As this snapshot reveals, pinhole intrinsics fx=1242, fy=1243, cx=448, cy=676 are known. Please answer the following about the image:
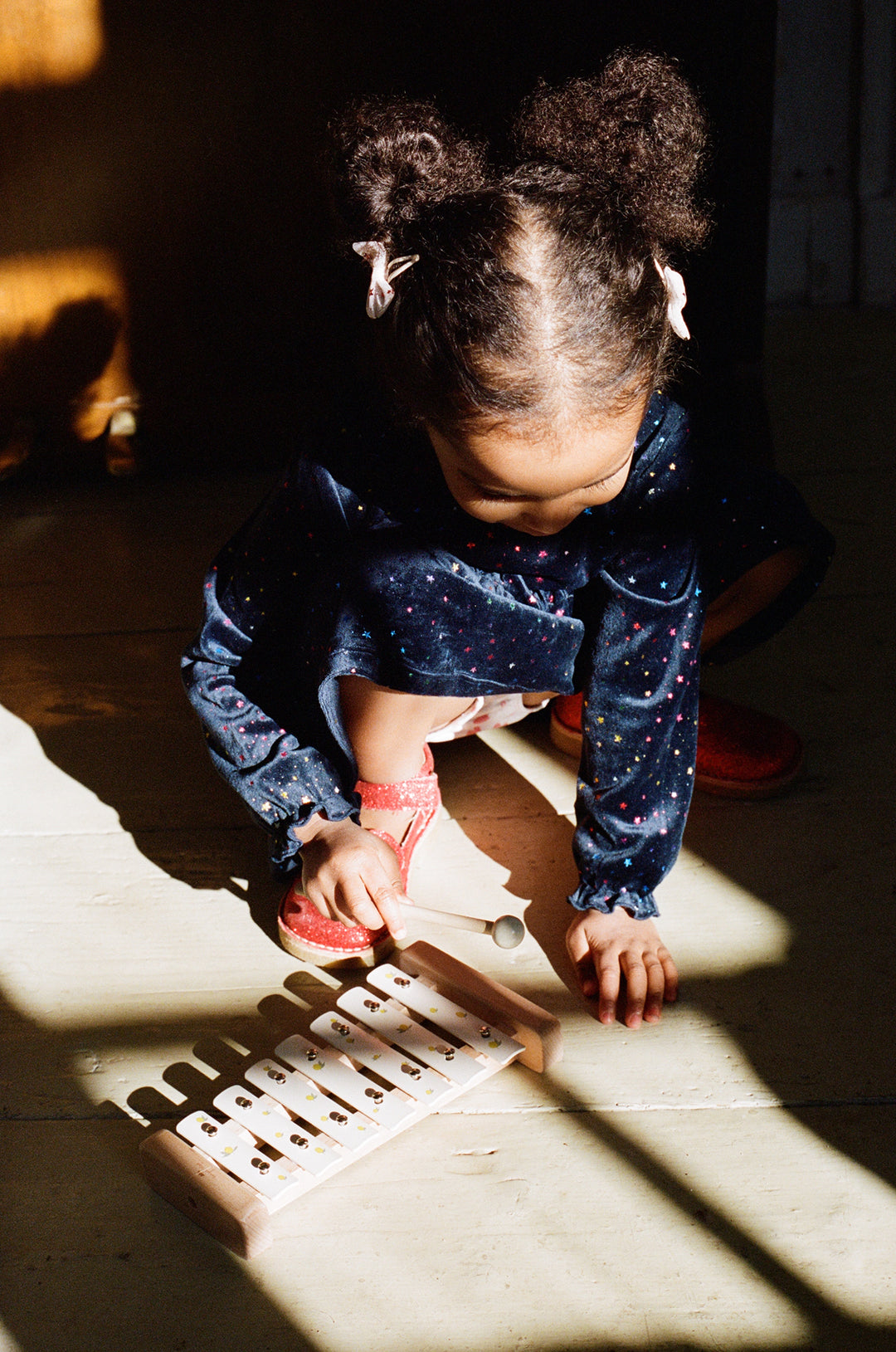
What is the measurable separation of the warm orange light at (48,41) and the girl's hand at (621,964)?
4.45 ft

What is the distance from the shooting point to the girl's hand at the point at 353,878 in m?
0.99

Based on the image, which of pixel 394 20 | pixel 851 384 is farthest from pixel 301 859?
pixel 851 384

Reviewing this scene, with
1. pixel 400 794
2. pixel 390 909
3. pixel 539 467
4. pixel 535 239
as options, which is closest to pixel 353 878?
pixel 390 909

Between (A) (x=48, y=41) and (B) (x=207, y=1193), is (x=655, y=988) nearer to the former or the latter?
(B) (x=207, y=1193)

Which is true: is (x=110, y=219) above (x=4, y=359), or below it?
above

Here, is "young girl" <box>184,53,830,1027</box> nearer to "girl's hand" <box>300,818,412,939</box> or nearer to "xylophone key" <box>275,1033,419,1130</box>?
"girl's hand" <box>300,818,412,939</box>

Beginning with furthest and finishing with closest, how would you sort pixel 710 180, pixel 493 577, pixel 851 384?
pixel 851 384 → pixel 710 180 → pixel 493 577

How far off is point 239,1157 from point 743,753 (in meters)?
0.62

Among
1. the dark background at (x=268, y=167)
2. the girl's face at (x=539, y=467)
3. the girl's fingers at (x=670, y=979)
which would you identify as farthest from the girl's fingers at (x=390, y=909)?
the dark background at (x=268, y=167)

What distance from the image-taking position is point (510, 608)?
3.32 ft

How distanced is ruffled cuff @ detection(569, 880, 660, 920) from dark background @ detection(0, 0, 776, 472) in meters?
0.67

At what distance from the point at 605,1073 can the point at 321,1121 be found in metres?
0.22

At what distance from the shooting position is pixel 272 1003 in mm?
1005

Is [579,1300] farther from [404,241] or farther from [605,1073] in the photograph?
[404,241]
